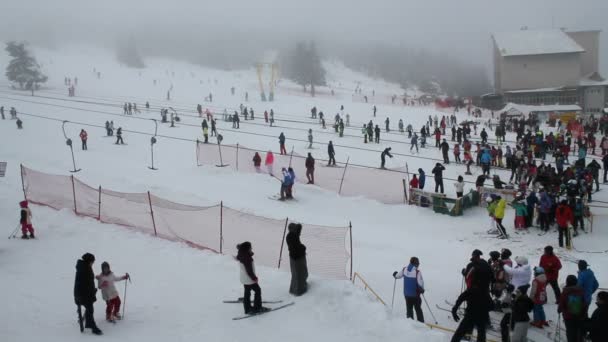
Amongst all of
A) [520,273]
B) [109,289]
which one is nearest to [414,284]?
[520,273]

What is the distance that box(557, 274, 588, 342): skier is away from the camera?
798 cm

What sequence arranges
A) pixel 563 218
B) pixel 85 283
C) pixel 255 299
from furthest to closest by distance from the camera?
pixel 563 218
pixel 255 299
pixel 85 283

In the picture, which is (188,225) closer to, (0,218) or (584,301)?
(0,218)

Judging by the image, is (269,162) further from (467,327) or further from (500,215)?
(467,327)

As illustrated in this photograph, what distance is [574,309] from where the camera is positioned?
7984 mm

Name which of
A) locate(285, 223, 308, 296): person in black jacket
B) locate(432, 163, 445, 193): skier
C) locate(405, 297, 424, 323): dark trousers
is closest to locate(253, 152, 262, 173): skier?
locate(432, 163, 445, 193): skier

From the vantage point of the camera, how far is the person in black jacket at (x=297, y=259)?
9094mm

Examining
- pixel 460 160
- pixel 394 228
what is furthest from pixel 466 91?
pixel 394 228

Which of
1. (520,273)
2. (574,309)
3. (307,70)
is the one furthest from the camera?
(307,70)

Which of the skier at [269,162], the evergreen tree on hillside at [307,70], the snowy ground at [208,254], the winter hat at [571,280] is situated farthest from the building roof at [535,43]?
the winter hat at [571,280]

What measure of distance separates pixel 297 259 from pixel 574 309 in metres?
4.52

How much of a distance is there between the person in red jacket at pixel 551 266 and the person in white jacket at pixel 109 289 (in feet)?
25.9

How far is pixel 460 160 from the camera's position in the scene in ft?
91.5

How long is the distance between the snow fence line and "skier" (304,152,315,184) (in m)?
6.56
